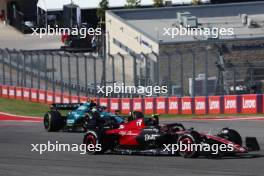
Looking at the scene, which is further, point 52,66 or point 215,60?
point 52,66

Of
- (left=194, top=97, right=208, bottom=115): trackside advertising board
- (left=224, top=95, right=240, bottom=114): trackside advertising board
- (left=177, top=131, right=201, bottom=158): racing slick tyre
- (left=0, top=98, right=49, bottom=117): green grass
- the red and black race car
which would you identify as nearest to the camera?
(left=177, top=131, right=201, bottom=158): racing slick tyre

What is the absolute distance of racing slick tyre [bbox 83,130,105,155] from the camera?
59.6 ft

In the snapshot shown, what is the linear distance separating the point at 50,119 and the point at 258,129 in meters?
5.69

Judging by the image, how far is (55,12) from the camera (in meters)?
62.6

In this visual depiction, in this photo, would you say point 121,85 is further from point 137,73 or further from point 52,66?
point 52,66

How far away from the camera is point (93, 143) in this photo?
18297mm

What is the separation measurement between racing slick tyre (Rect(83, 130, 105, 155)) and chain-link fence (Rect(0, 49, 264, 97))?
34.3 ft

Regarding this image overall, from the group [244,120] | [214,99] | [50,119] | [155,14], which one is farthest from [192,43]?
[50,119]
